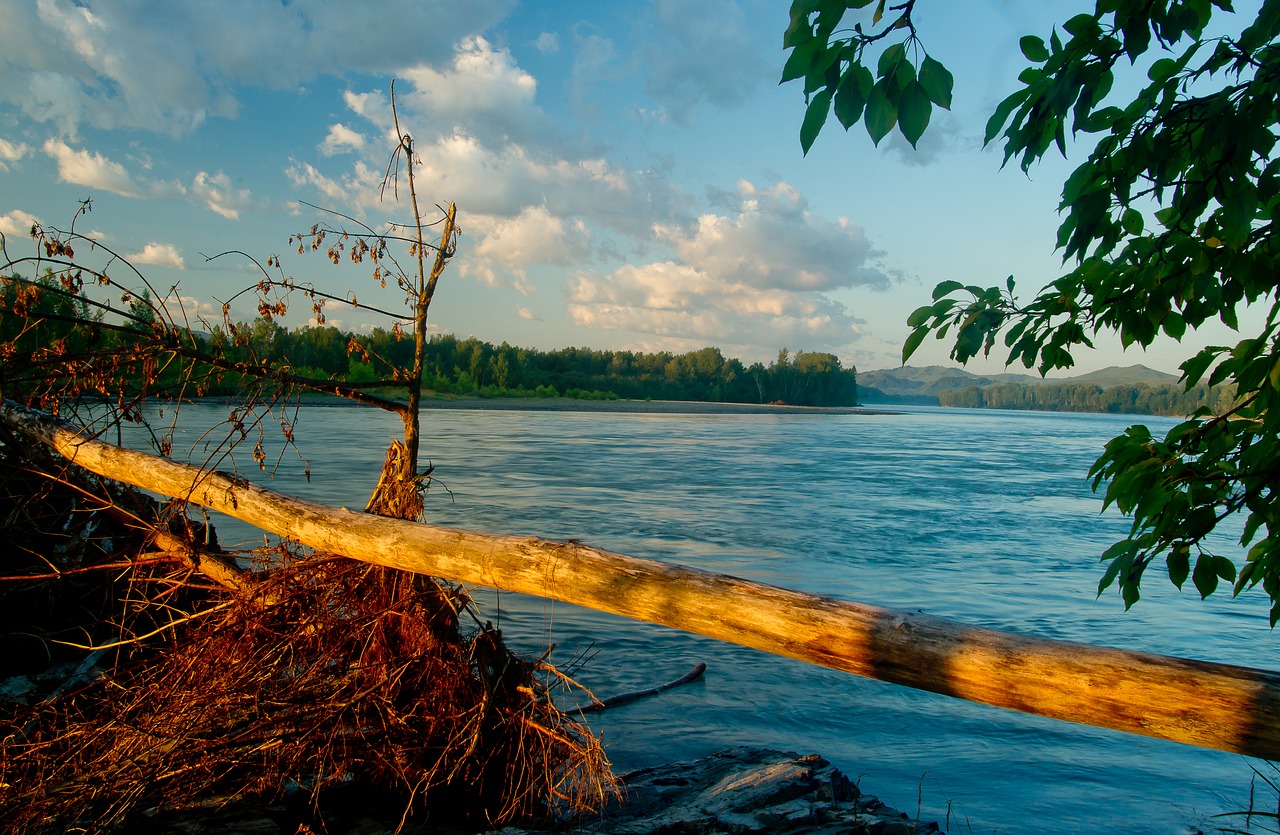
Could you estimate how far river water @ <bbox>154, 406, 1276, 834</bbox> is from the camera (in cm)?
491

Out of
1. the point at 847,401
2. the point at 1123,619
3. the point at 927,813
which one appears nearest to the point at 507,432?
the point at 1123,619

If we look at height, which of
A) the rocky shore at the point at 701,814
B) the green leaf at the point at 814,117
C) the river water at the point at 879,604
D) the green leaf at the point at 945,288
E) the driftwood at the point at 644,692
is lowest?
the river water at the point at 879,604

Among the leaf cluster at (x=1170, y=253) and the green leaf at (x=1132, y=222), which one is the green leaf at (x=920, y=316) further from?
the green leaf at (x=1132, y=222)

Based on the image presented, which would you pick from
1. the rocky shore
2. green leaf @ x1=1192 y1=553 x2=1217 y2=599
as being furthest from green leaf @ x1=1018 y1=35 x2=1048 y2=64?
the rocky shore

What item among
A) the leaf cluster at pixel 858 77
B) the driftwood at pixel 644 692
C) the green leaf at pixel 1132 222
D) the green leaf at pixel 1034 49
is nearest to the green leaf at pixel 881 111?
the leaf cluster at pixel 858 77

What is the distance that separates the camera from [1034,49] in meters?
2.24

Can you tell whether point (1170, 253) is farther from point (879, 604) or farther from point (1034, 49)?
point (879, 604)

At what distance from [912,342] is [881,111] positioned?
0.79 metres

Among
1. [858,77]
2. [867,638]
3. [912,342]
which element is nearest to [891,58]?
[858,77]

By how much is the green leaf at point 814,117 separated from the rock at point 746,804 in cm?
281

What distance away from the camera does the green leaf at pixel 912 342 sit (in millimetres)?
2252

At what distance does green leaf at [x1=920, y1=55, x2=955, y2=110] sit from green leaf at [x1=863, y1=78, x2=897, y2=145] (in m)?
0.07

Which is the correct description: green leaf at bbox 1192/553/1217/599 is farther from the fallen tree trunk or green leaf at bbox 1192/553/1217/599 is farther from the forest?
the forest

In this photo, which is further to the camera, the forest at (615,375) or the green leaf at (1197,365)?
the forest at (615,375)
